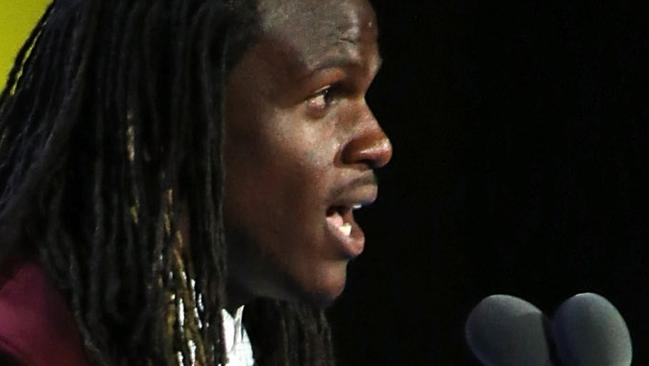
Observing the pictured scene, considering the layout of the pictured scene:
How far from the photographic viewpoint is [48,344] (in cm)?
93

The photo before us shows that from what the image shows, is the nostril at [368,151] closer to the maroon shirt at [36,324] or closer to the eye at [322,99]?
the eye at [322,99]

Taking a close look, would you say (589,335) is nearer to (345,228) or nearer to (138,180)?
(345,228)

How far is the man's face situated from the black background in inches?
32.7

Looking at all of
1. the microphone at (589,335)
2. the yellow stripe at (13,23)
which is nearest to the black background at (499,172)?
the yellow stripe at (13,23)

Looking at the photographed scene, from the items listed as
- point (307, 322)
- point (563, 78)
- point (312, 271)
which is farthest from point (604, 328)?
point (563, 78)

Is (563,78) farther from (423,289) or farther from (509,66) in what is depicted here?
(423,289)

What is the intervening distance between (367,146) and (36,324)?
0.26 metres

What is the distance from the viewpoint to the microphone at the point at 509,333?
2.93 feet

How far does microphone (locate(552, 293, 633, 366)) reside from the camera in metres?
0.87

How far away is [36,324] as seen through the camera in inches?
36.9

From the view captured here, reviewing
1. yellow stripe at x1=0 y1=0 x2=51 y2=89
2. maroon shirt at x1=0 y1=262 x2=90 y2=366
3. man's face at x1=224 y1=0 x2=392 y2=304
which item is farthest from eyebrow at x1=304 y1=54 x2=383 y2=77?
yellow stripe at x1=0 y1=0 x2=51 y2=89

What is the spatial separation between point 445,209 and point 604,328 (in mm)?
1025

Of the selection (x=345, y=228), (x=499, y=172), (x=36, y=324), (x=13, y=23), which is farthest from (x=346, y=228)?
(x=499, y=172)

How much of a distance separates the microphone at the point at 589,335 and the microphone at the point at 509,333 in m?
0.01
